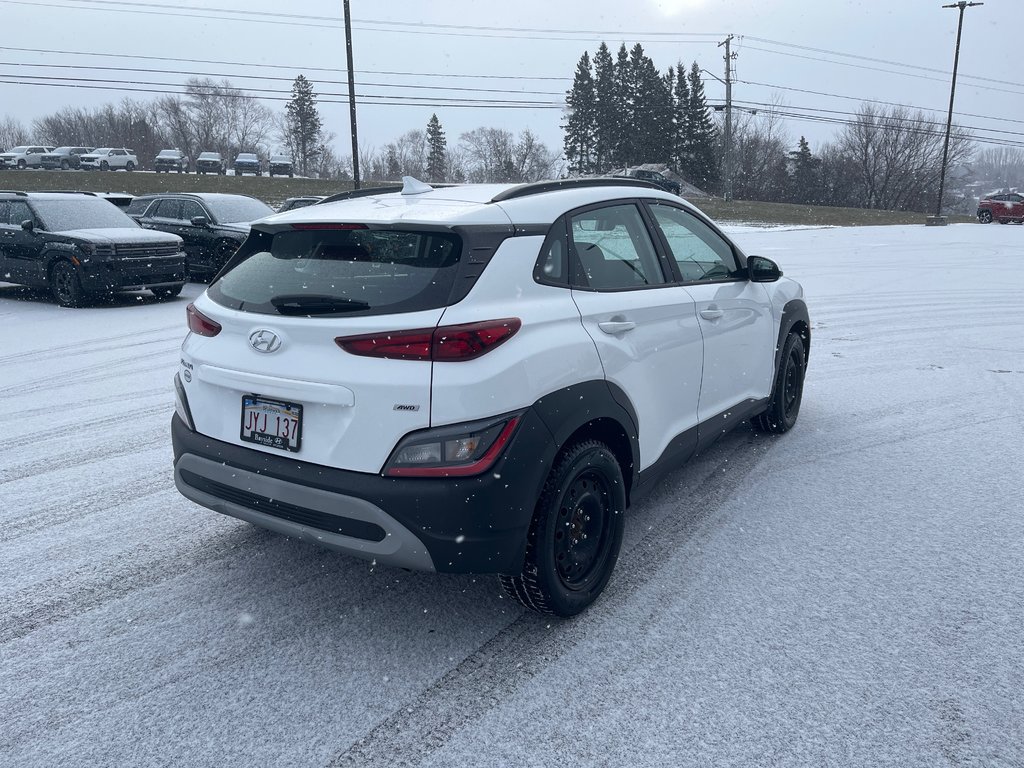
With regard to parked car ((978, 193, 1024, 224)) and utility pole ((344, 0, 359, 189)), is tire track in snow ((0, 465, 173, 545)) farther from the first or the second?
parked car ((978, 193, 1024, 224))

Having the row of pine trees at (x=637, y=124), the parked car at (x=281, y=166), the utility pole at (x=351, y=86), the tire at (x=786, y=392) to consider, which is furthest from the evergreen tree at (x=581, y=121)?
the tire at (x=786, y=392)

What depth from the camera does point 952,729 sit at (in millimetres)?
2582

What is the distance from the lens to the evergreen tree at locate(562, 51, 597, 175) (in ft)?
257

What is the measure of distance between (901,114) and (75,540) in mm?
94324

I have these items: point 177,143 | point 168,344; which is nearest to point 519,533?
point 168,344

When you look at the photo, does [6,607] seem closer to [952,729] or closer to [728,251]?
[952,729]

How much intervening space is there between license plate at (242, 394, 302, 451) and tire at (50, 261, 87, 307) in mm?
10355

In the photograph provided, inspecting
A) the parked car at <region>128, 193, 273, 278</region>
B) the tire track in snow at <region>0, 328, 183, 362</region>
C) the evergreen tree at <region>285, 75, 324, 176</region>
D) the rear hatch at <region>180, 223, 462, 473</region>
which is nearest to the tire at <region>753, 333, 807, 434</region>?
the rear hatch at <region>180, 223, 462, 473</region>

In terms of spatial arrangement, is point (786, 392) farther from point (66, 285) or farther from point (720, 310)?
point (66, 285)

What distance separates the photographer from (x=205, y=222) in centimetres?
1449

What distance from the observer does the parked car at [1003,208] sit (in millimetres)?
38562

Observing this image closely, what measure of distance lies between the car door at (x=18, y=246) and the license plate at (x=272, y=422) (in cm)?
1122

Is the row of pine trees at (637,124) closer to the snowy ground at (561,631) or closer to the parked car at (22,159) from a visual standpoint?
the parked car at (22,159)

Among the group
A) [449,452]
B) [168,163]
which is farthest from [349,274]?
[168,163]
